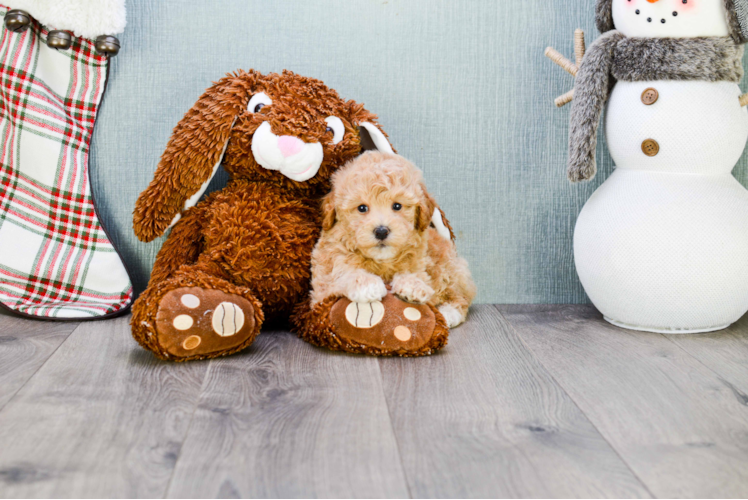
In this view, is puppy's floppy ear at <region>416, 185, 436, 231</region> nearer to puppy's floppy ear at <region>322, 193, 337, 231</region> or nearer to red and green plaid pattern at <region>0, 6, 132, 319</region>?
puppy's floppy ear at <region>322, 193, 337, 231</region>

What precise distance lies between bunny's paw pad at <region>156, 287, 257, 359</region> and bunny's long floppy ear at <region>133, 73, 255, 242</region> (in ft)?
0.65

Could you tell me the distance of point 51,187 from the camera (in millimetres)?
1282

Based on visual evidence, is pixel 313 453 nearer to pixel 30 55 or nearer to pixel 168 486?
pixel 168 486

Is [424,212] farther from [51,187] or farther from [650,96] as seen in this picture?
[51,187]

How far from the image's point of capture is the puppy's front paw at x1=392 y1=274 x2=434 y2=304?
1.07 meters

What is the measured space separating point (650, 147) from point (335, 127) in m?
0.57

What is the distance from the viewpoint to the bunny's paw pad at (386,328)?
1.03 m

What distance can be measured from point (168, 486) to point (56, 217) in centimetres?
82

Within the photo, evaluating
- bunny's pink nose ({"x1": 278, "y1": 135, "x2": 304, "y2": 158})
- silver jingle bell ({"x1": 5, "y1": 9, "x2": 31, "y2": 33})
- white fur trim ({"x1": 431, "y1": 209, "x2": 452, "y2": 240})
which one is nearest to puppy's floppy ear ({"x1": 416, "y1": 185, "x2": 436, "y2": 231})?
white fur trim ({"x1": 431, "y1": 209, "x2": 452, "y2": 240})

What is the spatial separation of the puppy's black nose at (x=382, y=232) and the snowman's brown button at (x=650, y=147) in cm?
50

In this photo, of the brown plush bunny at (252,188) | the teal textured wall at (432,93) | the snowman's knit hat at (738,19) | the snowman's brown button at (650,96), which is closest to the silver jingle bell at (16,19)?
the teal textured wall at (432,93)

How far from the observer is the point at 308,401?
86cm

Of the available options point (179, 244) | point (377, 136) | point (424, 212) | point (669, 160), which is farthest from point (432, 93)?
point (179, 244)

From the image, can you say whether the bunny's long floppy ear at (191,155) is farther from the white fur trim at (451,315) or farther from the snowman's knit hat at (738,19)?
the snowman's knit hat at (738,19)
